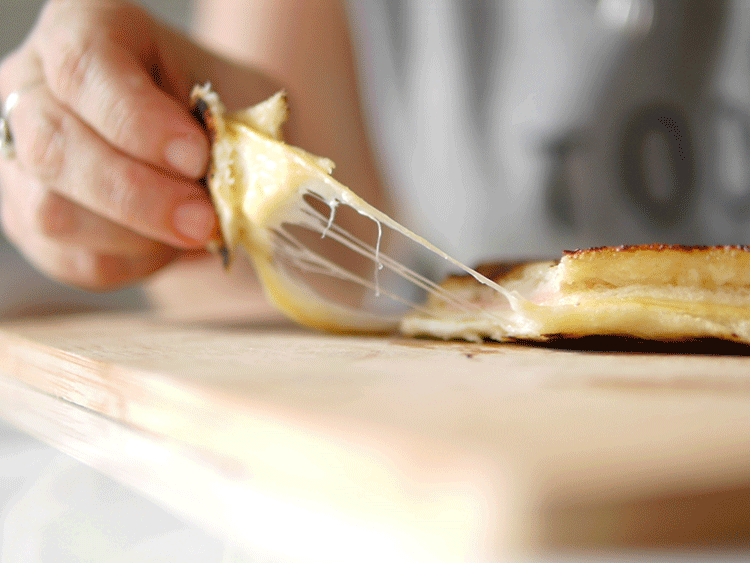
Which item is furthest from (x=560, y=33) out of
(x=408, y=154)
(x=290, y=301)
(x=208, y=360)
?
(x=208, y=360)

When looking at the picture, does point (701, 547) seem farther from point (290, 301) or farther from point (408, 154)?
point (408, 154)

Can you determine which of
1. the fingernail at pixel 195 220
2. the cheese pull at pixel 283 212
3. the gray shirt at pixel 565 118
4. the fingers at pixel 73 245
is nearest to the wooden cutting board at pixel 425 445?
the cheese pull at pixel 283 212

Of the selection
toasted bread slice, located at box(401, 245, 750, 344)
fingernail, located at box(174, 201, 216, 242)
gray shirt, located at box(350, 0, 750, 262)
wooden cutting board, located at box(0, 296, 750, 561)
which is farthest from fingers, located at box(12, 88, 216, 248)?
gray shirt, located at box(350, 0, 750, 262)

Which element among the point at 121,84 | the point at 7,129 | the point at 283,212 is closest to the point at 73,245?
the point at 7,129

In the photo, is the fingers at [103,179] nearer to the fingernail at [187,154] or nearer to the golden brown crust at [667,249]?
the fingernail at [187,154]

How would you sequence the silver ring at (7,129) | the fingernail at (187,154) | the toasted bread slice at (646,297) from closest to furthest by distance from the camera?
the toasted bread slice at (646,297), the fingernail at (187,154), the silver ring at (7,129)

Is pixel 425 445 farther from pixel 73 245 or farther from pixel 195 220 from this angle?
pixel 73 245
